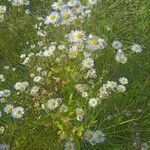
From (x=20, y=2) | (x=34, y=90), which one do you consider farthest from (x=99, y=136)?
(x=20, y=2)

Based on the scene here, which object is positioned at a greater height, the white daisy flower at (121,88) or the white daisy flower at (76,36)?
the white daisy flower at (76,36)

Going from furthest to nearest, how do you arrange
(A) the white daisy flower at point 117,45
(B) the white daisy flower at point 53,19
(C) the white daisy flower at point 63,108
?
(B) the white daisy flower at point 53,19
(A) the white daisy flower at point 117,45
(C) the white daisy flower at point 63,108

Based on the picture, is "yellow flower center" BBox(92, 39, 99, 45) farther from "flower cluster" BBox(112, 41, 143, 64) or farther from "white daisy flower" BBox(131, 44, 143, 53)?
"white daisy flower" BBox(131, 44, 143, 53)

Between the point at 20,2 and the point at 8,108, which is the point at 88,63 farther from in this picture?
the point at 20,2

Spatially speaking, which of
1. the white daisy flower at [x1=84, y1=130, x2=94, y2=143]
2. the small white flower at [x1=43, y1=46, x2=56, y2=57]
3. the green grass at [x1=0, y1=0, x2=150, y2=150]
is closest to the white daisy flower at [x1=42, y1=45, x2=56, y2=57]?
the small white flower at [x1=43, y1=46, x2=56, y2=57]

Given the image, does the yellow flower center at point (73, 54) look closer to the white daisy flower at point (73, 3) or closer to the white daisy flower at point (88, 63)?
the white daisy flower at point (88, 63)

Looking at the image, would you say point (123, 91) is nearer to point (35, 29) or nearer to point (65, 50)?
point (65, 50)

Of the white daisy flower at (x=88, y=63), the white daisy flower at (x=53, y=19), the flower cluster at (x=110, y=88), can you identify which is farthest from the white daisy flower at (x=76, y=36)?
the flower cluster at (x=110, y=88)
